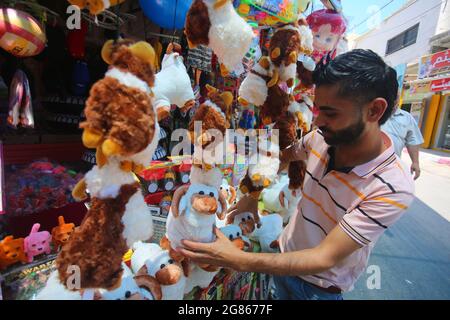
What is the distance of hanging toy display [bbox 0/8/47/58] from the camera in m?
1.19

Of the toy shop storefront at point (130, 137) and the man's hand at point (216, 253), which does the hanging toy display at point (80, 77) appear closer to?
the toy shop storefront at point (130, 137)

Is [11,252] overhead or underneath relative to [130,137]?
underneath

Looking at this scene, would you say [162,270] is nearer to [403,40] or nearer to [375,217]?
[375,217]

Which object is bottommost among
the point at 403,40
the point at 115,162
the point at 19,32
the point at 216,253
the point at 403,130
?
the point at 216,253

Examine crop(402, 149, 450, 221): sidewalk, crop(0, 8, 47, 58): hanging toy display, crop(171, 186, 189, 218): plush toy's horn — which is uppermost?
crop(0, 8, 47, 58): hanging toy display

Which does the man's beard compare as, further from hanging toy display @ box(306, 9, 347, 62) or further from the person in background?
the person in background

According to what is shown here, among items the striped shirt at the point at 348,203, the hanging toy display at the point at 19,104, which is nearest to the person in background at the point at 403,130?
the striped shirt at the point at 348,203

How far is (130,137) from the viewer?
64 centimetres

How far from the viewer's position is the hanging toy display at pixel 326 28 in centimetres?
185

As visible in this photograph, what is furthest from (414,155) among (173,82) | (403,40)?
(403,40)

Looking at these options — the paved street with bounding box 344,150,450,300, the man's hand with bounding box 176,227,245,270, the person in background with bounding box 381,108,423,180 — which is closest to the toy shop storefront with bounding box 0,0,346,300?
the man's hand with bounding box 176,227,245,270

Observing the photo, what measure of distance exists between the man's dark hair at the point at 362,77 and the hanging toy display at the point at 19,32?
4.44 ft

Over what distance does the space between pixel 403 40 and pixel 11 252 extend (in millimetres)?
15792

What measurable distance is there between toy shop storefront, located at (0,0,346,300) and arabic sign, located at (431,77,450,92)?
9791mm
